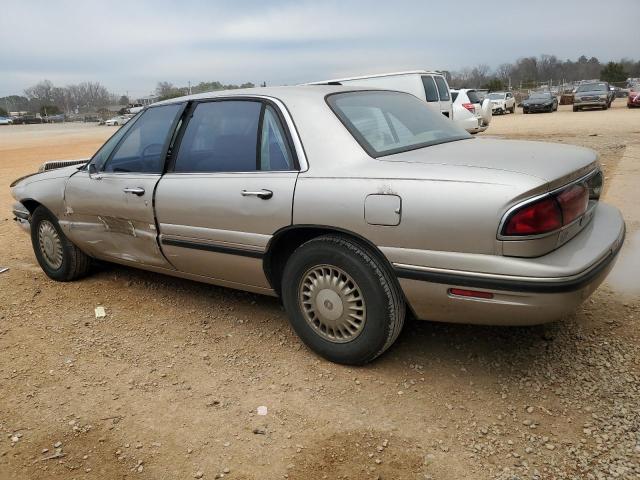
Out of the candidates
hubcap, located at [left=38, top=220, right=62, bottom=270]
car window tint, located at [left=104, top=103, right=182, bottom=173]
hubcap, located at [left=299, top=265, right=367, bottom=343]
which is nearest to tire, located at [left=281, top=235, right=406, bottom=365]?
hubcap, located at [left=299, top=265, right=367, bottom=343]

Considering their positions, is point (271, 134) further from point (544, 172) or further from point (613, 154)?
point (613, 154)

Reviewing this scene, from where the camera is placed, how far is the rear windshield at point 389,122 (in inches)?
121

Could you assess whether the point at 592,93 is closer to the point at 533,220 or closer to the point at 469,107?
the point at 469,107

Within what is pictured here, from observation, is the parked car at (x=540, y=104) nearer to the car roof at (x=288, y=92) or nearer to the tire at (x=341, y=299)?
the car roof at (x=288, y=92)

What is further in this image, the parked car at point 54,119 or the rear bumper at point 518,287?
the parked car at point 54,119

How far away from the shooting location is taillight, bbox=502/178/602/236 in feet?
7.80

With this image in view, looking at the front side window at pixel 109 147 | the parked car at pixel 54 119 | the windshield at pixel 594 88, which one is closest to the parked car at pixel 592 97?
the windshield at pixel 594 88

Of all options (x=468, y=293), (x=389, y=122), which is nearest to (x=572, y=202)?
(x=468, y=293)

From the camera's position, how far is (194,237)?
11.5 feet

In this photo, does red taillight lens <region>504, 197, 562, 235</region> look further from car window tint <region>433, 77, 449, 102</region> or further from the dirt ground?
car window tint <region>433, 77, 449, 102</region>

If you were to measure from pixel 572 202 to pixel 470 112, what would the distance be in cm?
1452

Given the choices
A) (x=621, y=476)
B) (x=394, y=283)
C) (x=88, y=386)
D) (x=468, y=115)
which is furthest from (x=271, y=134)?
(x=468, y=115)

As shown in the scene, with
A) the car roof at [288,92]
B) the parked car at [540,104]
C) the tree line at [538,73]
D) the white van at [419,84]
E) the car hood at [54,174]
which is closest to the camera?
the car roof at [288,92]

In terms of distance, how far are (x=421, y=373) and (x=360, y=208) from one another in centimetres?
99
